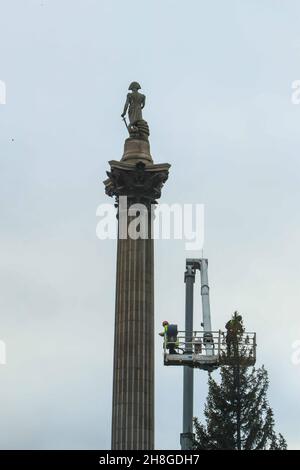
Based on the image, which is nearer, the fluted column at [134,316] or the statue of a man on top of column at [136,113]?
Result: the fluted column at [134,316]

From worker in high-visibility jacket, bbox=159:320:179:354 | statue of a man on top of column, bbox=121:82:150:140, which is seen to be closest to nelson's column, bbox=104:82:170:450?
statue of a man on top of column, bbox=121:82:150:140

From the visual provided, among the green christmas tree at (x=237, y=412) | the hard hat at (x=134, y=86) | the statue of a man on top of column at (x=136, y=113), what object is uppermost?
the hard hat at (x=134, y=86)

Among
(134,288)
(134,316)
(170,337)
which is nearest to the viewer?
(134,316)

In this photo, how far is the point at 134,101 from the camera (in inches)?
2367

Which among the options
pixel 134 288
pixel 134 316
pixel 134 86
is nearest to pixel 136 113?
pixel 134 86

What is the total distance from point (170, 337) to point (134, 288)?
453 centimetres

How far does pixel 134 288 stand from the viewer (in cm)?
5575

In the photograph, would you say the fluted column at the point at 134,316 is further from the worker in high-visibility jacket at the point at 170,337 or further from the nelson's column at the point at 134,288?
the worker in high-visibility jacket at the point at 170,337

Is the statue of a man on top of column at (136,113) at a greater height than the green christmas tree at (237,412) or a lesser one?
greater

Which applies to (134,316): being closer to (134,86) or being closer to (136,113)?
(136,113)

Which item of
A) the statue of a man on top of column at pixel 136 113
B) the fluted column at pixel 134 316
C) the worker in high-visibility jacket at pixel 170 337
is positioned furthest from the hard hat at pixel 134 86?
the worker in high-visibility jacket at pixel 170 337

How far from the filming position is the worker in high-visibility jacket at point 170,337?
194 feet

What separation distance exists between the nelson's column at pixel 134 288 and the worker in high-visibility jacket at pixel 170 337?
3345 mm
